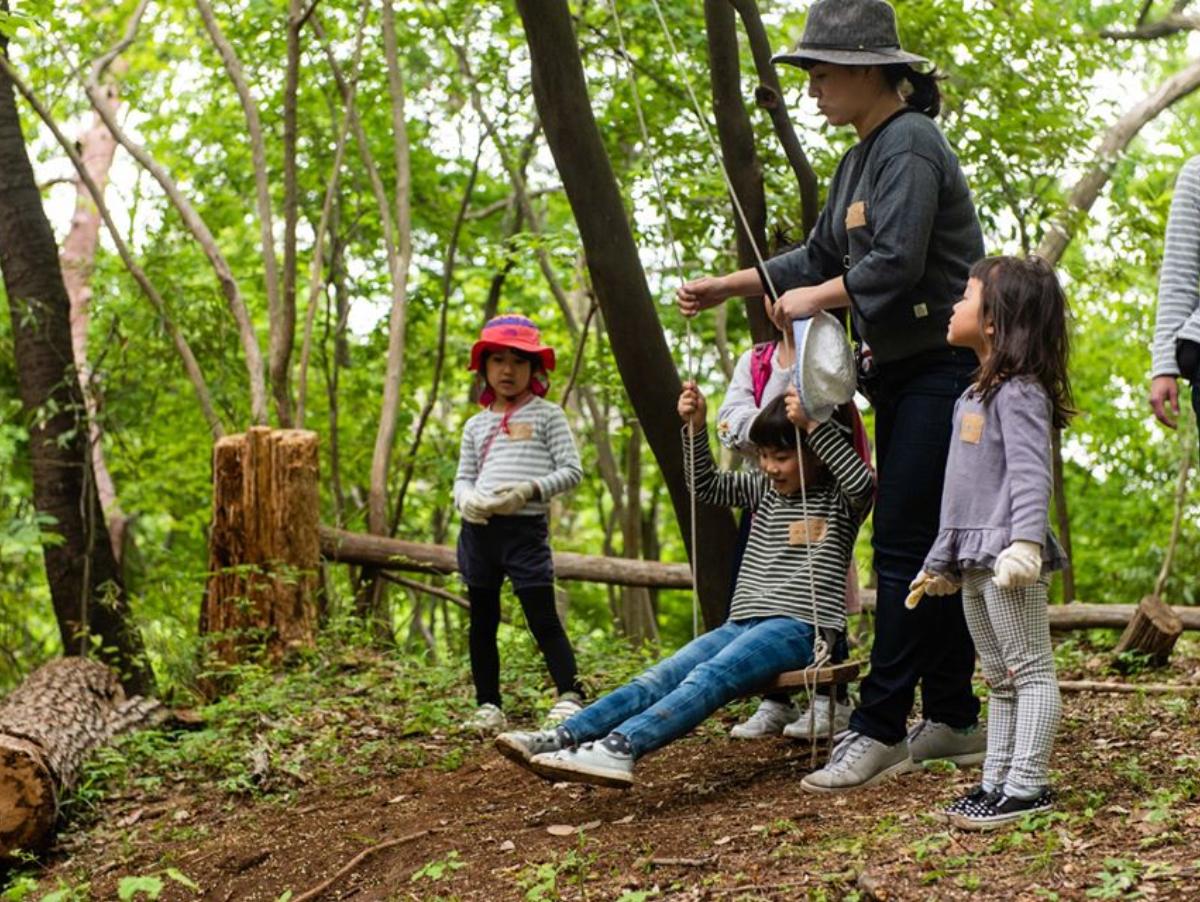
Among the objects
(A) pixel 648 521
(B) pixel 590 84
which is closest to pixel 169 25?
(B) pixel 590 84

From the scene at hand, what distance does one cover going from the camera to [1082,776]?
418 cm

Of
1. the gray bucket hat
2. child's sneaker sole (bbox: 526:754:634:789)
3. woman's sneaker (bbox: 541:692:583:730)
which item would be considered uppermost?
the gray bucket hat

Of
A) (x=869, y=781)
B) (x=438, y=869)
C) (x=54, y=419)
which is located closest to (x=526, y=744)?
(x=438, y=869)

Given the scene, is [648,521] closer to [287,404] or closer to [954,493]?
[287,404]

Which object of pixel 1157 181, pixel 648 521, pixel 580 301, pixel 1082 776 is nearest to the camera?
pixel 1082 776

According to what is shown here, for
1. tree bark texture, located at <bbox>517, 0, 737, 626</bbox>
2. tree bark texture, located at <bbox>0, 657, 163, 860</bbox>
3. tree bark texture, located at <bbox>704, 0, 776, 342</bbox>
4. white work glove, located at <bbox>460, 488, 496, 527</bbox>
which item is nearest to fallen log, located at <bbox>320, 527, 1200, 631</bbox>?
tree bark texture, located at <bbox>0, 657, 163, 860</bbox>

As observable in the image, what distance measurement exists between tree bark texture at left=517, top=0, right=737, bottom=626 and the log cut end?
8.47ft

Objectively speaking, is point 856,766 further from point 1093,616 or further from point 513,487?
point 1093,616

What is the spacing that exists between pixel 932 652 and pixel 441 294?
8903mm

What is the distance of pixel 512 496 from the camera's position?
5.80 m

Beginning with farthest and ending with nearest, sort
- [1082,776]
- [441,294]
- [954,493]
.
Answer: [441,294], [1082,776], [954,493]

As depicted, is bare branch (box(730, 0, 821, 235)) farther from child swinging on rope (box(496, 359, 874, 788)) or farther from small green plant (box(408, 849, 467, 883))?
small green plant (box(408, 849, 467, 883))

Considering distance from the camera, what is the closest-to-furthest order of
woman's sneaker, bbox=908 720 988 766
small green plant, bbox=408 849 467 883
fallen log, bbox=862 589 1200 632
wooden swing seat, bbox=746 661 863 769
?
1. small green plant, bbox=408 849 467 883
2. wooden swing seat, bbox=746 661 863 769
3. woman's sneaker, bbox=908 720 988 766
4. fallen log, bbox=862 589 1200 632

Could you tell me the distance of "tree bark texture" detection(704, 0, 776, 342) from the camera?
5805mm
